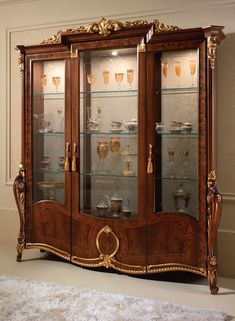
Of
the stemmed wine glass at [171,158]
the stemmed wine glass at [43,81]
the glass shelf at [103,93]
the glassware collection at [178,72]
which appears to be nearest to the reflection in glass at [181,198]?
the stemmed wine glass at [171,158]

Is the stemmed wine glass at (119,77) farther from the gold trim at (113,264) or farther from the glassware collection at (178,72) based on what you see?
the gold trim at (113,264)

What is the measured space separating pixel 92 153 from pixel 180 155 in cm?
72

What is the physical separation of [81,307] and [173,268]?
0.79 m

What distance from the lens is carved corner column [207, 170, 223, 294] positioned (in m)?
2.94

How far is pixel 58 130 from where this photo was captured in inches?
138

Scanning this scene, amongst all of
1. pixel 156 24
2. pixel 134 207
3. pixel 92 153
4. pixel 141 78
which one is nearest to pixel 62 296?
pixel 134 207

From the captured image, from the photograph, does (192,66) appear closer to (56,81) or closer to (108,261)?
(56,81)

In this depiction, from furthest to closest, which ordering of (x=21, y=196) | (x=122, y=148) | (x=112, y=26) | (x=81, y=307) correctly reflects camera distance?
1. (x=21, y=196)
2. (x=122, y=148)
3. (x=112, y=26)
4. (x=81, y=307)

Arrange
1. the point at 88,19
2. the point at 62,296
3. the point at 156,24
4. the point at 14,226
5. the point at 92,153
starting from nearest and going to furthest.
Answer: the point at 62,296 < the point at 156,24 < the point at 92,153 < the point at 88,19 < the point at 14,226

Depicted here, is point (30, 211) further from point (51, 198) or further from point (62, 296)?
point (62, 296)

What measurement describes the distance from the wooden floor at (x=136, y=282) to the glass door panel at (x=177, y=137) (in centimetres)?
56

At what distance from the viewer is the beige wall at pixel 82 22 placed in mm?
3369

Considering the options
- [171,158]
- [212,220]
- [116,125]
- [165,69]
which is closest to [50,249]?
[116,125]

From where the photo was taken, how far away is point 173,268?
3096 mm
